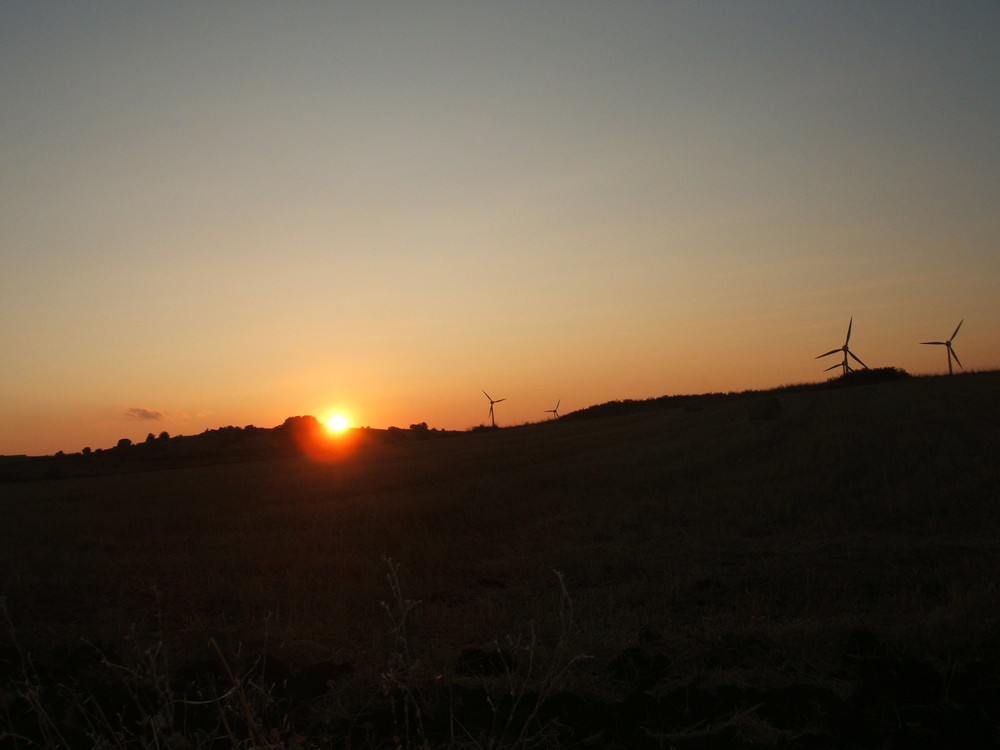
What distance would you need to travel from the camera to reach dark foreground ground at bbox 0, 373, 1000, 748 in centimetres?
517

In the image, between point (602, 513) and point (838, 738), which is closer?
point (838, 738)

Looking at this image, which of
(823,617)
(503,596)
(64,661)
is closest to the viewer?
(64,661)

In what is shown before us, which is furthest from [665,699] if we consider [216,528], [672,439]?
[672,439]

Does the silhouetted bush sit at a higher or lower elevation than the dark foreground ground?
higher

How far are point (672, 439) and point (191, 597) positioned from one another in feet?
63.2

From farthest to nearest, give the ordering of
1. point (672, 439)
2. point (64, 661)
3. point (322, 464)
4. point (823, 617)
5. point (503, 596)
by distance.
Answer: point (322, 464) < point (672, 439) < point (503, 596) < point (823, 617) < point (64, 661)

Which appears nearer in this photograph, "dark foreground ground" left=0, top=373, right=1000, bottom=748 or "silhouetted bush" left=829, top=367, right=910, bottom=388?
"dark foreground ground" left=0, top=373, right=1000, bottom=748

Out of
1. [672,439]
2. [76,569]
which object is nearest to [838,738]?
[76,569]

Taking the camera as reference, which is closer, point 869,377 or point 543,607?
point 543,607

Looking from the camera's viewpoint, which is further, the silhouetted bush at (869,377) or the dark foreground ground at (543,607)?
the silhouetted bush at (869,377)

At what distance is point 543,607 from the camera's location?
328 inches

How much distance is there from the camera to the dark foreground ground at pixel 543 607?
203 inches

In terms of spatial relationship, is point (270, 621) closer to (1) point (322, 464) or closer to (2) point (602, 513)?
(2) point (602, 513)

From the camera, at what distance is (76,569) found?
11336 millimetres
